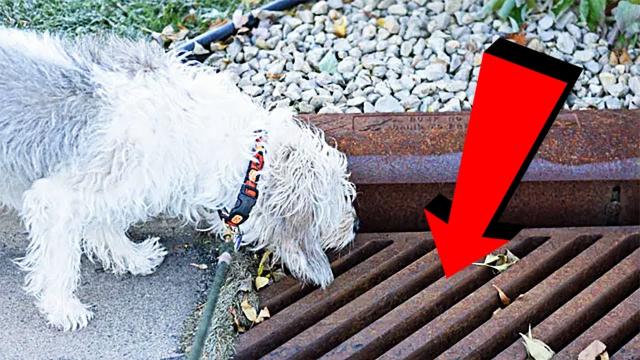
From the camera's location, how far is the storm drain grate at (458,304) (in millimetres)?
2824

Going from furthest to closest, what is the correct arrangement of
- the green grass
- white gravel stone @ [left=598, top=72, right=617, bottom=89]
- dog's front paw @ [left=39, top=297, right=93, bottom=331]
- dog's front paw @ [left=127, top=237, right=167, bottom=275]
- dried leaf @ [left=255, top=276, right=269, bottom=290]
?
the green grass
white gravel stone @ [left=598, top=72, right=617, bottom=89]
dog's front paw @ [left=127, top=237, right=167, bottom=275]
dried leaf @ [left=255, top=276, right=269, bottom=290]
dog's front paw @ [left=39, top=297, right=93, bottom=331]

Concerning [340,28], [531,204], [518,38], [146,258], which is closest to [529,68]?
[518,38]

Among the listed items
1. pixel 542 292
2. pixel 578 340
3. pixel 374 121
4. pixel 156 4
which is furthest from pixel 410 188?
pixel 156 4

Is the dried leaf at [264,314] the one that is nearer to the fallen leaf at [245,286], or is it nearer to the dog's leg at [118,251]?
the fallen leaf at [245,286]

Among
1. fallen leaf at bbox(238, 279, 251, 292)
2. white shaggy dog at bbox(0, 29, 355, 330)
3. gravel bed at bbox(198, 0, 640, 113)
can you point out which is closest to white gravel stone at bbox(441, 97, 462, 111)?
gravel bed at bbox(198, 0, 640, 113)

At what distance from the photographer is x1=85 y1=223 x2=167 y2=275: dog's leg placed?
125 inches

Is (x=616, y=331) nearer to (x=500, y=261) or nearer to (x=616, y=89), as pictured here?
(x=500, y=261)

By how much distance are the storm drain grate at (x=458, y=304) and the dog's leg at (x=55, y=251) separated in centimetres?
56

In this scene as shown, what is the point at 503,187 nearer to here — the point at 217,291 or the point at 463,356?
the point at 463,356

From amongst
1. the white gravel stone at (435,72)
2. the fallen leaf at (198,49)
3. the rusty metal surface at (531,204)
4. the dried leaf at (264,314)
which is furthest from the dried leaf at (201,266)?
the white gravel stone at (435,72)

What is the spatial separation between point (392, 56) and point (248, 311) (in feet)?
4.39

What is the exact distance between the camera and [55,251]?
114 inches

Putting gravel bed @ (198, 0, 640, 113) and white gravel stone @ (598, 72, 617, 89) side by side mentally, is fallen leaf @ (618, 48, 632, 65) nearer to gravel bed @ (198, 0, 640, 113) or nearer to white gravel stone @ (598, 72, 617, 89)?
gravel bed @ (198, 0, 640, 113)

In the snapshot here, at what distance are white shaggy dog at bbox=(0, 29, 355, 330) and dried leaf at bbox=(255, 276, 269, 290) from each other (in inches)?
3.9
